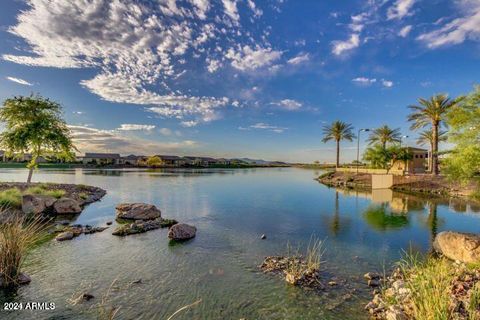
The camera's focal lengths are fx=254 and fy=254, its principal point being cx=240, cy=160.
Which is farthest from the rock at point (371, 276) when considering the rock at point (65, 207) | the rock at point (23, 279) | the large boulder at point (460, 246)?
the rock at point (65, 207)

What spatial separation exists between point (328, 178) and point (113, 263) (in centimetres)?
5364

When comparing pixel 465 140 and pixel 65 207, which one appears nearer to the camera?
pixel 465 140

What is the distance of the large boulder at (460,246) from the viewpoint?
10166mm

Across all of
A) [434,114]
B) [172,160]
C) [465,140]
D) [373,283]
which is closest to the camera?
[373,283]

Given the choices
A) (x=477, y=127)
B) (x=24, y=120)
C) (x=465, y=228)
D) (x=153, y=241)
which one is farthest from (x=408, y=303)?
(x=24, y=120)

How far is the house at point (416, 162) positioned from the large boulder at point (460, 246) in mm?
47975

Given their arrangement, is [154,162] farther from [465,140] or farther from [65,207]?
[465,140]

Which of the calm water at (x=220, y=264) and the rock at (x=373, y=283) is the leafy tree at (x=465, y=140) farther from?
the rock at (x=373, y=283)

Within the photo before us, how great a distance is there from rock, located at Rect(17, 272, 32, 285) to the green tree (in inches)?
772

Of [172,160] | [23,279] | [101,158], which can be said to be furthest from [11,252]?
[172,160]

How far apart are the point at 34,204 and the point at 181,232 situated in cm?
1177

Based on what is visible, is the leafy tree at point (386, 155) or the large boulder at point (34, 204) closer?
the large boulder at point (34, 204)

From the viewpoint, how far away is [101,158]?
396 ft

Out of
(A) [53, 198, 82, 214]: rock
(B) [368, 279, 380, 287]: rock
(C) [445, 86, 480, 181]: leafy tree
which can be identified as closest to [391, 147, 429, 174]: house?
(C) [445, 86, 480, 181]: leafy tree
